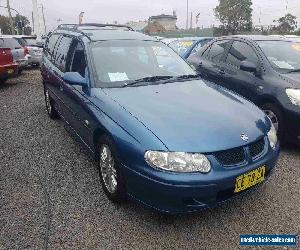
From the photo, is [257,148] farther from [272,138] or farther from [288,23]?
[288,23]

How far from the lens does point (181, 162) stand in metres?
2.71

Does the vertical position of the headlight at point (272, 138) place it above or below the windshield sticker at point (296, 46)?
below

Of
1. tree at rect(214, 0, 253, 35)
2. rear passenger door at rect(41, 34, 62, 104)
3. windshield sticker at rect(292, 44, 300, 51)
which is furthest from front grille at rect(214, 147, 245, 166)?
tree at rect(214, 0, 253, 35)

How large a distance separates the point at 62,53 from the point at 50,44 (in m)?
1.14

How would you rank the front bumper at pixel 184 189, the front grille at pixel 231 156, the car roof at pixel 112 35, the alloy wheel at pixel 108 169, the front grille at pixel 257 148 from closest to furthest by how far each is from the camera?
the front bumper at pixel 184 189 < the front grille at pixel 231 156 < the front grille at pixel 257 148 < the alloy wheel at pixel 108 169 < the car roof at pixel 112 35

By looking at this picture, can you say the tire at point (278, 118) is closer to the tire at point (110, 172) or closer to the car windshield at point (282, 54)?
the car windshield at point (282, 54)

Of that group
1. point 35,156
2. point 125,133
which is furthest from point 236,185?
point 35,156

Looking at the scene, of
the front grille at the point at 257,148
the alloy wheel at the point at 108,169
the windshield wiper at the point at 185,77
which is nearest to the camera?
the front grille at the point at 257,148

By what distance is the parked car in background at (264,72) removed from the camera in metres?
4.52

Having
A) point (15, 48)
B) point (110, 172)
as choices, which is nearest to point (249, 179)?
point (110, 172)

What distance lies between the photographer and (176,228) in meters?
3.04

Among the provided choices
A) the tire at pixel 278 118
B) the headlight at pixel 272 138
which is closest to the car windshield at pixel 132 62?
the tire at pixel 278 118

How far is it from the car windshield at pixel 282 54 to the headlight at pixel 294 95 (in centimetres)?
56

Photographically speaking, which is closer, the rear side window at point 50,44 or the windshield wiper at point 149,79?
the windshield wiper at point 149,79
